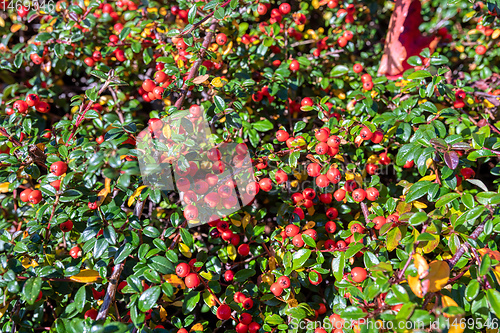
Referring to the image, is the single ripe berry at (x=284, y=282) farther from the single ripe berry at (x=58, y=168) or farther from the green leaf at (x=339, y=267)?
the single ripe berry at (x=58, y=168)

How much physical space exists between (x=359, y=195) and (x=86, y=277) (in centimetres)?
146

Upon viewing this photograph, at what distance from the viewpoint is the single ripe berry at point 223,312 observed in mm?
1559

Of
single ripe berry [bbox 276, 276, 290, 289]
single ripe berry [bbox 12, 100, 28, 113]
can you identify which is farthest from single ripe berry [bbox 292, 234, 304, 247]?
single ripe berry [bbox 12, 100, 28, 113]

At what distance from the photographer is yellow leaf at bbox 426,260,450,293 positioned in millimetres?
1169

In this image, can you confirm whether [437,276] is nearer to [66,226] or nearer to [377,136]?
[377,136]

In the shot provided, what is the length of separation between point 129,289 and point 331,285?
1091 millimetres

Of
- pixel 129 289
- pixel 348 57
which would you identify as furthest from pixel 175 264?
pixel 348 57

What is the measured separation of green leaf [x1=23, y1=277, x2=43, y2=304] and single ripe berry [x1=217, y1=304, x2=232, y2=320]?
79 centimetres

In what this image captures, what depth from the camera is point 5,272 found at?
1.37 metres

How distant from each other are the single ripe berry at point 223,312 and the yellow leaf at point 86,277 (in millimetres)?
604

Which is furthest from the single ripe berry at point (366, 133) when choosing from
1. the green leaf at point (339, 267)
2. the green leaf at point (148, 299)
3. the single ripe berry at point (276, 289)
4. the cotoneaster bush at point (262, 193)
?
the green leaf at point (148, 299)

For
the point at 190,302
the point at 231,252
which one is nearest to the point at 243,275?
the point at 231,252

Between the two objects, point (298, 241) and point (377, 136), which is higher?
point (377, 136)

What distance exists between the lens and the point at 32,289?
1.29 metres
